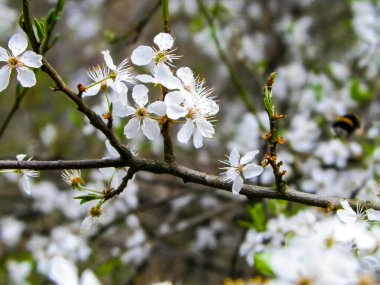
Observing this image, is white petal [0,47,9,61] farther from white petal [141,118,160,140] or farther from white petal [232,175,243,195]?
white petal [232,175,243,195]

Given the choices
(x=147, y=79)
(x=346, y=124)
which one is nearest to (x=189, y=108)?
(x=147, y=79)

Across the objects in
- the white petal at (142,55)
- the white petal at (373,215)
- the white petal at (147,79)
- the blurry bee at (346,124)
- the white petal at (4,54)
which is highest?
the white petal at (4,54)

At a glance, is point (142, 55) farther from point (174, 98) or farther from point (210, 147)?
point (210, 147)

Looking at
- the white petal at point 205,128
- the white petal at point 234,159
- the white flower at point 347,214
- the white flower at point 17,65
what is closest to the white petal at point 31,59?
the white flower at point 17,65

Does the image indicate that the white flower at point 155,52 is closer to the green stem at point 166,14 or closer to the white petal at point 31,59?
the green stem at point 166,14

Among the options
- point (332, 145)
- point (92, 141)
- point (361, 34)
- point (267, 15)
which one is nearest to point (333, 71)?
point (361, 34)

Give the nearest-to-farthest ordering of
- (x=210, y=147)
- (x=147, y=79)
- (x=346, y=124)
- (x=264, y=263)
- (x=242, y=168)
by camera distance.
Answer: (x=264, y=263)
(x=147, y=79)
(x=242, y=168)
(x=346, y=124)
(x=210, y=147)

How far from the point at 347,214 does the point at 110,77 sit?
2.27 ft

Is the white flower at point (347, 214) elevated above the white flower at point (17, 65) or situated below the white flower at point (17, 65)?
below

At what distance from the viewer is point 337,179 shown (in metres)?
2.82

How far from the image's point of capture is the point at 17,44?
132 centimetres

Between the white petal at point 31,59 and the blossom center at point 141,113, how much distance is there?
0.93 ft

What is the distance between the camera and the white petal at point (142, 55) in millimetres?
1367

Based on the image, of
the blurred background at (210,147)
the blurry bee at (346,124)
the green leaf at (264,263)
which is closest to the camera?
the green leaf at (264,263)
